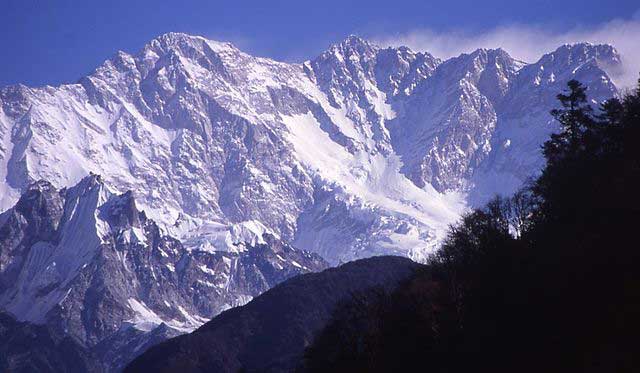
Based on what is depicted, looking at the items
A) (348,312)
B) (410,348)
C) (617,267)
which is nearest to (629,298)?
(617,267)

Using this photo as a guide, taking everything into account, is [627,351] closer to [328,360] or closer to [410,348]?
[410,348]

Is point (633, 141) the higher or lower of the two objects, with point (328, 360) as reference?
higher

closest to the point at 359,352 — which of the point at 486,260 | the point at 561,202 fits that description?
the point at 486,260

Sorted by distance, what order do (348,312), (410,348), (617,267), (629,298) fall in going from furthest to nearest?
(348,312) < (410,348) < (617,267) < (629,298)

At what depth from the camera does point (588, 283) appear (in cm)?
7800

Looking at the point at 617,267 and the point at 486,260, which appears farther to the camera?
the point at 486,260

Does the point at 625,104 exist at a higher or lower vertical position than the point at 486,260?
higher

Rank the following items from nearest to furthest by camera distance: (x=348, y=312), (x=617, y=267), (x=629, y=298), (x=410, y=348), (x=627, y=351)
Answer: (x=627, y=351)
(x=629, y=298)
(x=617, y=267)
(x=410, y=348)
(x=348, y=312)

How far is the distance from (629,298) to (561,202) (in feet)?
90.8

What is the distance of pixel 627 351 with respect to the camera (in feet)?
213

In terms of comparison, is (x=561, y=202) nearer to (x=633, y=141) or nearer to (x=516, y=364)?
(x=633, y=141)

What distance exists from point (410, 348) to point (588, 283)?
1915cm

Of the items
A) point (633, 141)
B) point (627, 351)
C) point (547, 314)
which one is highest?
point (633, 141)

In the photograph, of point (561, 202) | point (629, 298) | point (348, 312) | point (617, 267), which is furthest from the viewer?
point (348, 312)
